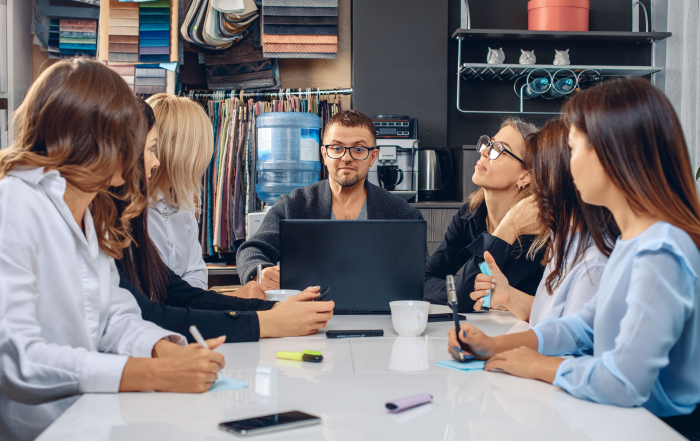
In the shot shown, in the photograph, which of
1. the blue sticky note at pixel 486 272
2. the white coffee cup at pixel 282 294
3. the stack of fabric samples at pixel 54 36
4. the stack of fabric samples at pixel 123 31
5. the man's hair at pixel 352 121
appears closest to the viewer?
the white coffee cup at pixel 282 294

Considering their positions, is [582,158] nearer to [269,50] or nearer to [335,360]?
[335,360]

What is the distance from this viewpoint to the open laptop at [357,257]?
4.83 feet

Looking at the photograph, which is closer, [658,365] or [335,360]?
[658,365]

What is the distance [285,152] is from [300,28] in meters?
0.80

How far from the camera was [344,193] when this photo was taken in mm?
2438

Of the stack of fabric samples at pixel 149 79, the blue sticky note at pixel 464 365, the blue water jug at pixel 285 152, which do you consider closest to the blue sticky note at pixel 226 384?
the blue sticky note at pixel 464 365

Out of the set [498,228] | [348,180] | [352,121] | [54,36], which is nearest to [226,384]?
[498,228]

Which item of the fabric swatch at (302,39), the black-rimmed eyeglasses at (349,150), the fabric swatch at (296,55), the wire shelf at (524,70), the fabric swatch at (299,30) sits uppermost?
the fabric swatch at (299,30)

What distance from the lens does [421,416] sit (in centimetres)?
80

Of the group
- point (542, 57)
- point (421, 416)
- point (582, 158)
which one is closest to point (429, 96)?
point (542, 57)

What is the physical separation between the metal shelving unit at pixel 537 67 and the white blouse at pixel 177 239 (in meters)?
2.07

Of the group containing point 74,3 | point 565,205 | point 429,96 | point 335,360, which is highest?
point 74,3

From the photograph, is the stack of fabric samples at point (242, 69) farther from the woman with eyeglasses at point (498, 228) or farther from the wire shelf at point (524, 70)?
the woman with eyeglasses at point (498, 228)

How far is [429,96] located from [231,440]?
3.20m
